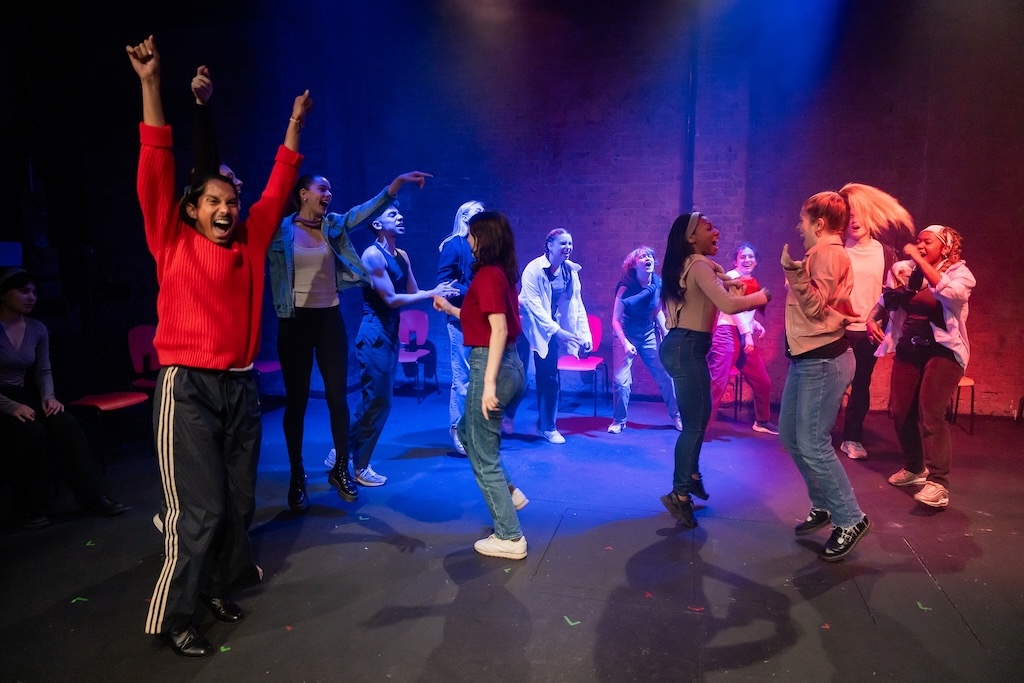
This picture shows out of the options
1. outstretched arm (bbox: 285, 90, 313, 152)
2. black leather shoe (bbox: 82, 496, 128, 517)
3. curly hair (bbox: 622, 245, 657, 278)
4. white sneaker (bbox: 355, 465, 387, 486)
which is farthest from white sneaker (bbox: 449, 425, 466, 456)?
outstretched arm (bbox: 285, 90, 313, 152)

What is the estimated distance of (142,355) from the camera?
6.01 metres

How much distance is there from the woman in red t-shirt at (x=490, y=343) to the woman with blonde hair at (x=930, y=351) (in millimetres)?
2554

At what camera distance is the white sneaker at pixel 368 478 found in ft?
15.8

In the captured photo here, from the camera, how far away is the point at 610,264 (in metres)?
7.55

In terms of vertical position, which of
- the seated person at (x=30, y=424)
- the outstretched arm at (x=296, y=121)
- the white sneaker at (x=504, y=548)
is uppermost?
the outstretched arm at (x=296, y=121)

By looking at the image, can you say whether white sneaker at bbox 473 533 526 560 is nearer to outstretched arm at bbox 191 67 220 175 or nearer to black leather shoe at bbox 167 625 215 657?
black leather shoe at bbox 167 625 215 657

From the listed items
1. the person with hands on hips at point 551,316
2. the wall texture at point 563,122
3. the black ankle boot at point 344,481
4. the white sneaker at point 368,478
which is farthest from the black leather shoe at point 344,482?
the wall texture at point 563,122

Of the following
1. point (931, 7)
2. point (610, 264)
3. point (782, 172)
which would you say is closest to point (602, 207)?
point (610, 264)

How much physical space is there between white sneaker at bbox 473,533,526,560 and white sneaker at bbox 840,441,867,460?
3.20 m

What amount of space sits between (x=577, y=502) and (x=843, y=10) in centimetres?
568

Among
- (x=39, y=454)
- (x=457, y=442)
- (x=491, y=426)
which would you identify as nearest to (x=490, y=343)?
(x=491, y=426)

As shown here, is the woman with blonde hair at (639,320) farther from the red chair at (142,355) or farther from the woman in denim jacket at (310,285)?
the red chair at (142,355)

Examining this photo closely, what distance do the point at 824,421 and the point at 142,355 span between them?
558cm

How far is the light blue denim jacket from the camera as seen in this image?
411 cm
